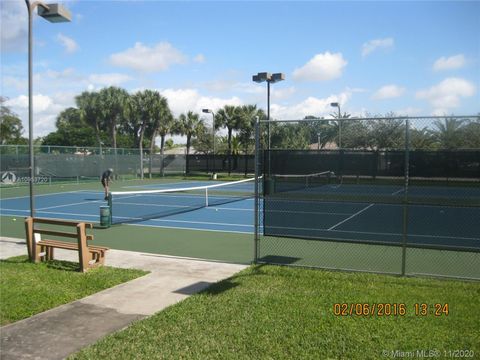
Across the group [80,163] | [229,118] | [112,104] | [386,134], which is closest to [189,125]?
[229,118]

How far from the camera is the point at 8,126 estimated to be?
202 feet

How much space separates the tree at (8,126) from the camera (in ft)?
196

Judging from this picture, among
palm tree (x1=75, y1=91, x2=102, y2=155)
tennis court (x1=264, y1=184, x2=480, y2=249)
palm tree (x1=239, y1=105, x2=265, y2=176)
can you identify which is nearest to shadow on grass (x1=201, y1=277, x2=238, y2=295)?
tennis court (x1=264, y1=184, x2=480, y2=249)

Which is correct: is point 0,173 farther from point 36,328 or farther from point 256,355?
point 256,355

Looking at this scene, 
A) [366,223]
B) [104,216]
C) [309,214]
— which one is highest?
[309,214]

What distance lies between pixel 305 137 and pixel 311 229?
333 cm

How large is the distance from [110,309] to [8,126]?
63153 millimetres

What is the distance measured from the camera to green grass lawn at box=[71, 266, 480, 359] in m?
4.81

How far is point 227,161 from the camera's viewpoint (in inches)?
1593

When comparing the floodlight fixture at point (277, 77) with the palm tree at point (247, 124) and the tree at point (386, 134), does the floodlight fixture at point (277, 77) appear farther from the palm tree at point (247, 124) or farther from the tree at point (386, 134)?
the palm tree at point (247, 124)

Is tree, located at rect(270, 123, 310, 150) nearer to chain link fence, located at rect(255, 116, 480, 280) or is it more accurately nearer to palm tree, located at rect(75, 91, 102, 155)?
chain link fence, located at rect(255, 116, 480, 280)

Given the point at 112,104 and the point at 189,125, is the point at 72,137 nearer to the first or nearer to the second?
the point at 189,125

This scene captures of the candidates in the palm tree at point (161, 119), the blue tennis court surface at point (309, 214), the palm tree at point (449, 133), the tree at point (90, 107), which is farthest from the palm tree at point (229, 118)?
the palm tree at point (449, 133)

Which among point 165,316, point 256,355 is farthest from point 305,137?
point 256,355
